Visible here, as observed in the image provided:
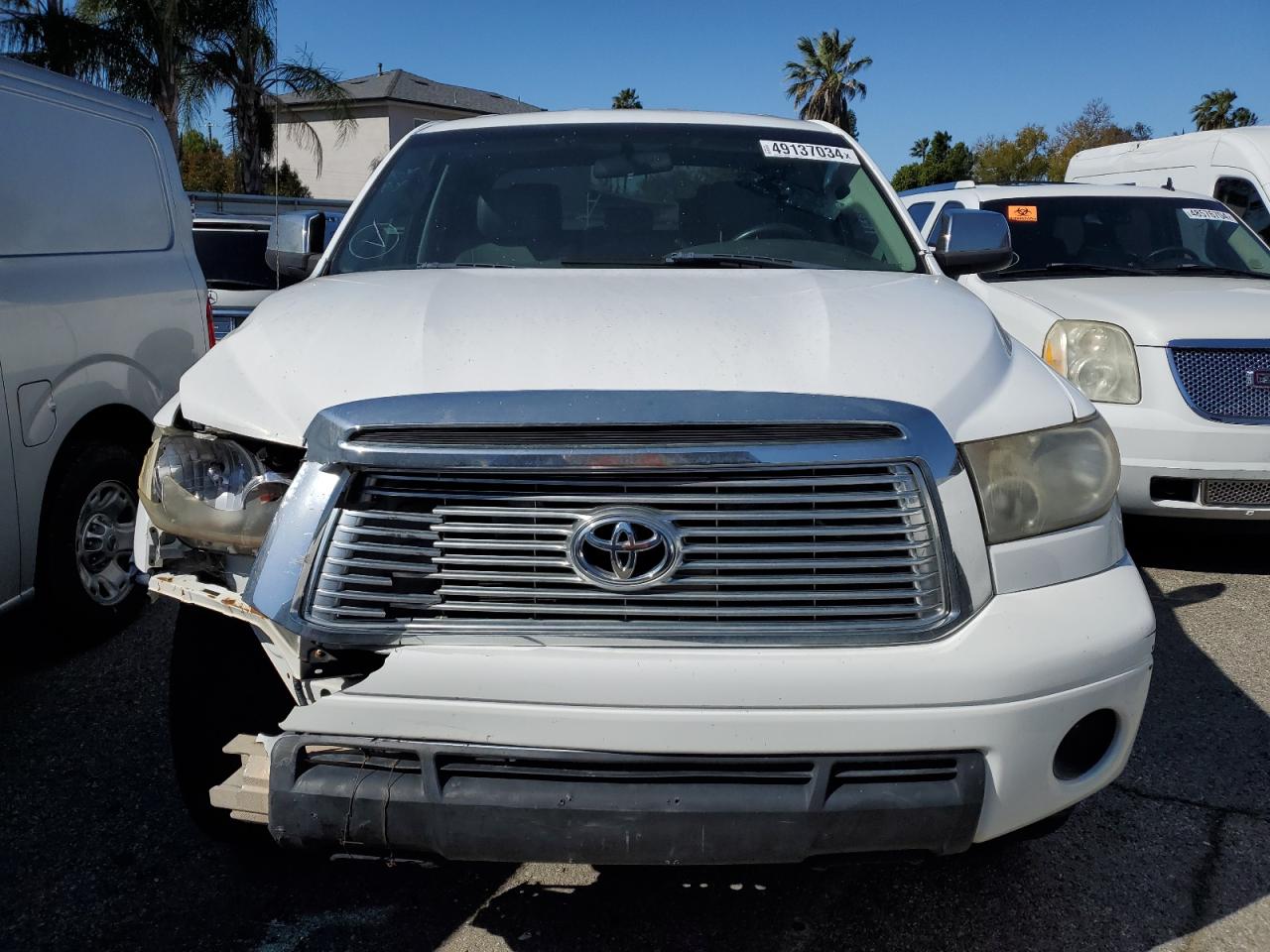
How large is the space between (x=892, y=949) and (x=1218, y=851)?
1006 millimetres

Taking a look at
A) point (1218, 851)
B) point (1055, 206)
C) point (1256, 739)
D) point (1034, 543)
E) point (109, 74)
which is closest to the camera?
point (1034, 543)

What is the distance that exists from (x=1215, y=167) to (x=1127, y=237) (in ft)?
12.4

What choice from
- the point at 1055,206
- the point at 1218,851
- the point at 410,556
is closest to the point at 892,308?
the point at 410,556

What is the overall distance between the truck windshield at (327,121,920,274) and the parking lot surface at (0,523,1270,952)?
1.64m

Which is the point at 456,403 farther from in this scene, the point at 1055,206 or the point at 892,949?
the point at 1055,206

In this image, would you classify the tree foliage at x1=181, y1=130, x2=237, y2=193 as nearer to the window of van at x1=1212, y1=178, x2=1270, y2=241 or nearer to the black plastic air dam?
the window of van at x1=1212, y1=178, x2=1270, y2=241

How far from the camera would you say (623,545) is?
1.82 m

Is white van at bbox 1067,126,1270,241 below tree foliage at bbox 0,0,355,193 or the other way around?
below

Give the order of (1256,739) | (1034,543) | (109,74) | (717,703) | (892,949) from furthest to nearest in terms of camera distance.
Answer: (109,74) < (1256,739) < (892,949) < (1034,543) < (717,703)

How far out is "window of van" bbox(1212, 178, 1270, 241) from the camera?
8758mm

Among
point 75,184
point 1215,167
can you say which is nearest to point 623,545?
point 75,184

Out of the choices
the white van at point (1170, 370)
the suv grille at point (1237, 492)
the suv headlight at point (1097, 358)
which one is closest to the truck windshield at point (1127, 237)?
the white van at point (1170, 370)

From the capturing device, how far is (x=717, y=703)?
1795mm

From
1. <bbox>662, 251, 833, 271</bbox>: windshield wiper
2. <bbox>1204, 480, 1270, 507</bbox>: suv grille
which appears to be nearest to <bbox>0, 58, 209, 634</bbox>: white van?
<bbox>662, 251, 833, 271</bbox>: windshield wiper
